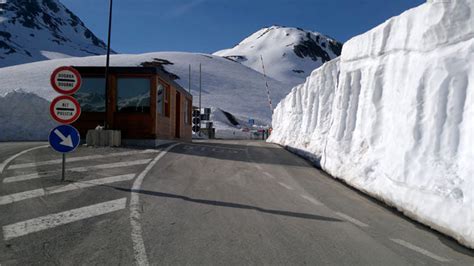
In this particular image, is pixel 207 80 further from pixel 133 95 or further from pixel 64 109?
pixel 64 109

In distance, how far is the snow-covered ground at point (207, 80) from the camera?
74.8m

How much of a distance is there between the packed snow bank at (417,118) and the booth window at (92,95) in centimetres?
1100

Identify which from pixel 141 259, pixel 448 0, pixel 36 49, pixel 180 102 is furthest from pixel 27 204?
pixel 36 49

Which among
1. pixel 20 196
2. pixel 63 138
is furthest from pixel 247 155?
pixel 20 196

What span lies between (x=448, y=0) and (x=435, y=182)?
2.91 meters

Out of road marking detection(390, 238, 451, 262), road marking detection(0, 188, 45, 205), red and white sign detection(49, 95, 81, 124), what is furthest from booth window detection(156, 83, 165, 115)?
road marking detection(390, 238, 451, 262)

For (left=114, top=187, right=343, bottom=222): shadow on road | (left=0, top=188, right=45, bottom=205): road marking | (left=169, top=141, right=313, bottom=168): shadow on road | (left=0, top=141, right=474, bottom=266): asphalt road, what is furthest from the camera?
(left=169, top=141, right=313, bottom=168): shadow on road

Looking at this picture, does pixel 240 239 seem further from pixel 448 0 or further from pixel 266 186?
pixel 448 0

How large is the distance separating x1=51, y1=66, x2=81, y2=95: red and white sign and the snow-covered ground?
172 ft

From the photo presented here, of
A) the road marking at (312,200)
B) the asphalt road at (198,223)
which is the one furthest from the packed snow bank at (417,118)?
the road marking at (312,200)

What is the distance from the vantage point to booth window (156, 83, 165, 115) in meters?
16.9

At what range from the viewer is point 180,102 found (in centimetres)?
2327

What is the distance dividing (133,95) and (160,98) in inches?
55.2

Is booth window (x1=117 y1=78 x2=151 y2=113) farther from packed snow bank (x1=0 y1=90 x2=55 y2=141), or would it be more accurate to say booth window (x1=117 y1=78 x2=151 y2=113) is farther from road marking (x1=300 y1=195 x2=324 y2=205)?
packed snow bank (x1=0 y1=90 x2=55 y2=141)
